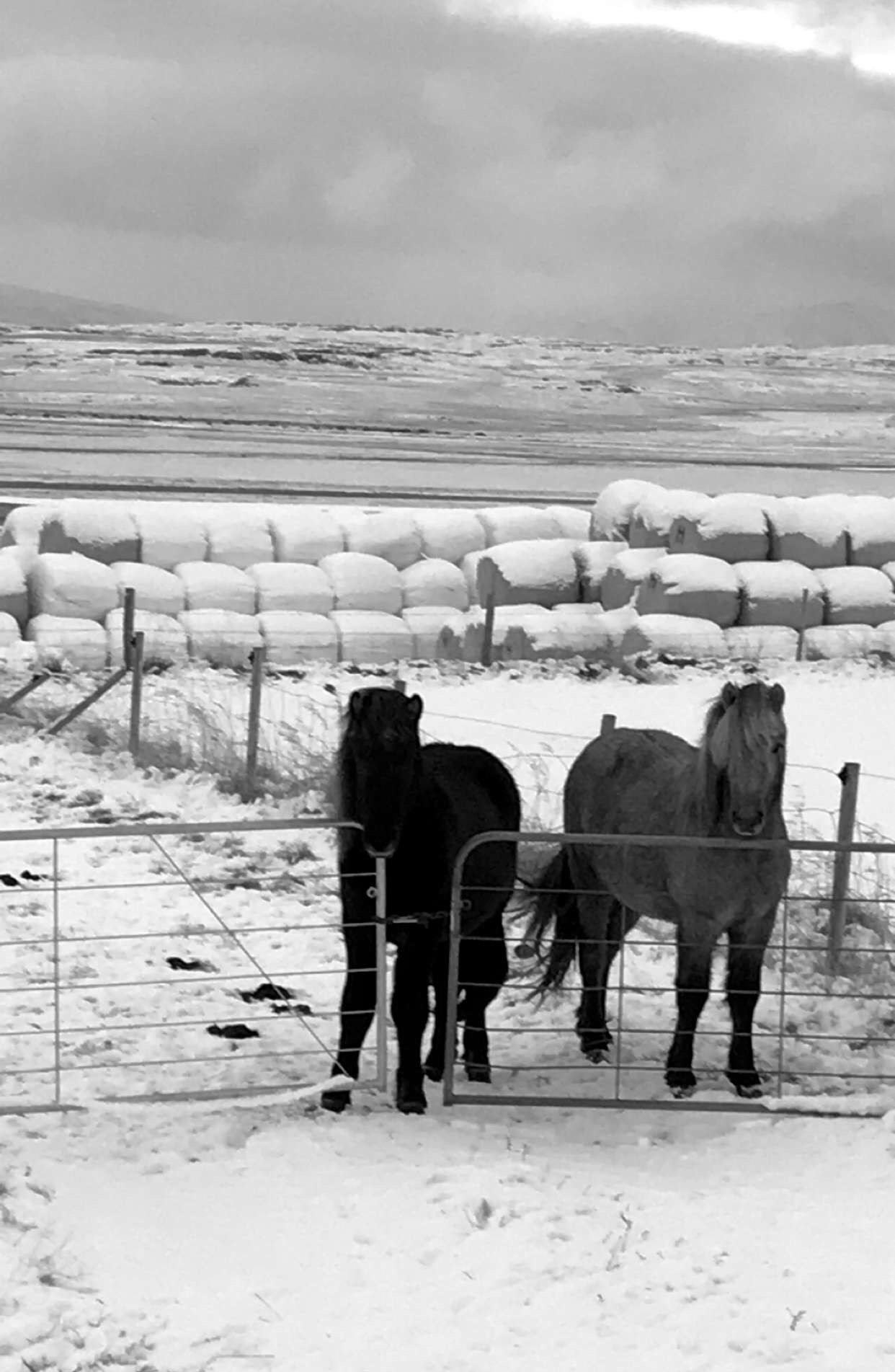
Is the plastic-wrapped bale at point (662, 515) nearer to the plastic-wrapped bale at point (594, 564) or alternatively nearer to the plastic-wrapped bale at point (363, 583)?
the plastic-wrapped bale at point (594, 564)

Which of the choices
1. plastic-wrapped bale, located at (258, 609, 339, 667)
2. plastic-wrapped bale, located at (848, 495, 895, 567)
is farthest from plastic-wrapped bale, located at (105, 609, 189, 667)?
plastic-wrapped bale, located at (848, 495, 895, 567)

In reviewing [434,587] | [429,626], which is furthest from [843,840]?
[434,587]

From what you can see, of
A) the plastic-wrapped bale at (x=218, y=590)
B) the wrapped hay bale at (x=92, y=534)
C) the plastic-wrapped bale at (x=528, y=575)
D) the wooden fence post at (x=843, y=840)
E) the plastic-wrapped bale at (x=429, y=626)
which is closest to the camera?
the wooden fence post at (x=843, y=840)

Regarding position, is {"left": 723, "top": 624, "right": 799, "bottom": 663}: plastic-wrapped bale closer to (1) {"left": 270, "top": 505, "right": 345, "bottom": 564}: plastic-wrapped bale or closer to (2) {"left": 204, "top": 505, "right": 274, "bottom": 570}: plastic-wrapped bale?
(1) {"left": 270, "top": 505, "right": 345, "bottom": 564}: plastic-wrapped bale

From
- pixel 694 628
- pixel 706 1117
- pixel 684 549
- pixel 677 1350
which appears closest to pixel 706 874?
pixel 706 1117

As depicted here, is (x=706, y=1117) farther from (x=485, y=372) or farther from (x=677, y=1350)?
(x=485, y=372)

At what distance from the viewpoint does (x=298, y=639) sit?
46.6 ft

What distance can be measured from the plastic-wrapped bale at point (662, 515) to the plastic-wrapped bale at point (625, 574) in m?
0.17

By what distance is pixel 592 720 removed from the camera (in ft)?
37.6

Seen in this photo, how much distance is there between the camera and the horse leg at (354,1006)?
4.63 metres

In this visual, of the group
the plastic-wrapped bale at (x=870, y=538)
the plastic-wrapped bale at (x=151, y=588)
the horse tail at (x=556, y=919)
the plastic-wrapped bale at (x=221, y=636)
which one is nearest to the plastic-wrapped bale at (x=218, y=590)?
the plastic-wrapped bale at (x=151, y=588)

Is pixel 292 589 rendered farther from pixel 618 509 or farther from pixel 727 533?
pixel 727 533

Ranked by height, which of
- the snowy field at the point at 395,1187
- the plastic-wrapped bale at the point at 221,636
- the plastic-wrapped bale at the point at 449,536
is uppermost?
the plastic-wrapped bale at the point at 449,536

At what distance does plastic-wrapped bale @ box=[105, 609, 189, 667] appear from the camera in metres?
13.5
